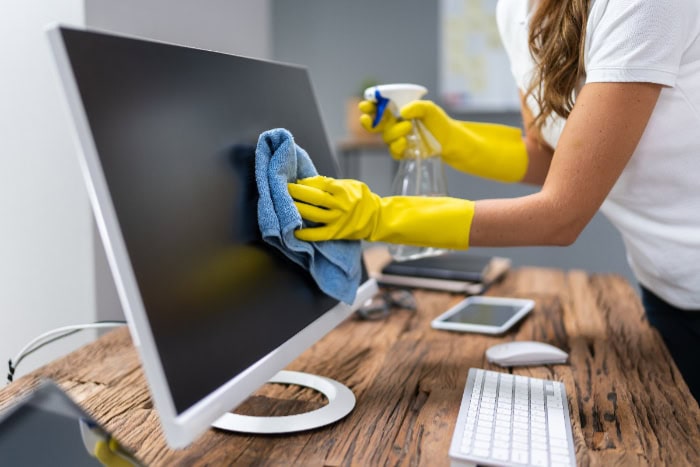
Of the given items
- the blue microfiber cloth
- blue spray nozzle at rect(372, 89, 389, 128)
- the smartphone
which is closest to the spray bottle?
blue spray nozzle at rect(372, 89, 389, 128)

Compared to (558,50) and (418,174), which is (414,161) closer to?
(418,174)

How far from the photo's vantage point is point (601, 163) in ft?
2.97

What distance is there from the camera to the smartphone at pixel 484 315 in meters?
1.20

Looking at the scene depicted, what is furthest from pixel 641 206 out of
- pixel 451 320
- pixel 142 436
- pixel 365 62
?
pixel 365 62

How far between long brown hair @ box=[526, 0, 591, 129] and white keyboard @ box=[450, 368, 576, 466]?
459 mm

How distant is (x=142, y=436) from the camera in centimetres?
77

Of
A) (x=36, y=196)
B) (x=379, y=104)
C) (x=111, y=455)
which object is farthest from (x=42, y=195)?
(x=111, y=455)

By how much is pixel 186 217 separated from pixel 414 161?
2.00 feet

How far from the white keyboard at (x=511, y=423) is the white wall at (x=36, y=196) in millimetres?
822

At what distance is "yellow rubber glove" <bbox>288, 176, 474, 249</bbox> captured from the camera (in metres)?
0.85

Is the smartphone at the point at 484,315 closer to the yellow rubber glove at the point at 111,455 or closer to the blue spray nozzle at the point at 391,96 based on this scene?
the blue spray nozzle at the point at 391,96

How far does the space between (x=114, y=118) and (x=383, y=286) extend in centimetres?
97

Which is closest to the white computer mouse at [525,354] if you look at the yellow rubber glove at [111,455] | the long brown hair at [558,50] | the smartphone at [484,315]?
the smartphone at [484,315]

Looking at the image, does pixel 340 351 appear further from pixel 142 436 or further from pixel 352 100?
pixel 352 100
